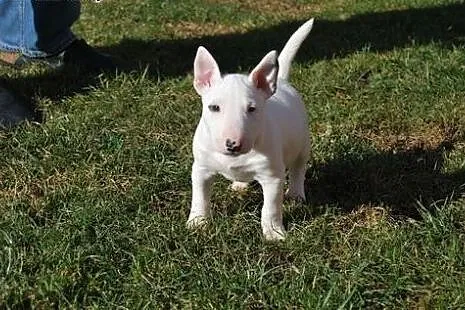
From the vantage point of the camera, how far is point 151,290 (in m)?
3.40

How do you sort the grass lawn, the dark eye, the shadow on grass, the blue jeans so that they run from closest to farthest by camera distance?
the dark eye
the grass lawn
the blue jeans
the shadow on grass

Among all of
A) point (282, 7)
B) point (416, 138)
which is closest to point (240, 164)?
point (416, 138)

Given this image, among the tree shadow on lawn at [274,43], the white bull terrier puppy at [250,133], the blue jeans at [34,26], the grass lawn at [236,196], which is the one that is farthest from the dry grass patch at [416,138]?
the blue jeans at [34,26]

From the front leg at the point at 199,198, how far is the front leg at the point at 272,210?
0.86ft

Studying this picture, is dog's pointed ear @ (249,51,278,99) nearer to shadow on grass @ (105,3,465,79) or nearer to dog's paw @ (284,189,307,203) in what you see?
dog's paw @ (284,189,307,203)

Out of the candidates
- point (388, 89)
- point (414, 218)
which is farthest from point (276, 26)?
point (414, 218)

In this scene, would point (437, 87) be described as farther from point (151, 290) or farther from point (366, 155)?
point (151, 290)

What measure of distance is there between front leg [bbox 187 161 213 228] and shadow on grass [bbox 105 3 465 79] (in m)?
2.39

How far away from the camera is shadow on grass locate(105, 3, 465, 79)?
6566 millimetres

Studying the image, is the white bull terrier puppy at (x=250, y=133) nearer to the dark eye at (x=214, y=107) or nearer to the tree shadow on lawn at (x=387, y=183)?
the dark eye at (x=214, y=107)

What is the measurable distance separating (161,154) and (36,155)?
2.38ft

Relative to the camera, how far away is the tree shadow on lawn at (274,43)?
6.00 m

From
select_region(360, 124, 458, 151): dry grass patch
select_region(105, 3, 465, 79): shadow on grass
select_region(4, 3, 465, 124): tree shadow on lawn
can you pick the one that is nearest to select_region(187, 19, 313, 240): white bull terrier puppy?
select_region(360, 124, 458, 151): dry grass patch

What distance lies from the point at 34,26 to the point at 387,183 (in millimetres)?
2976
